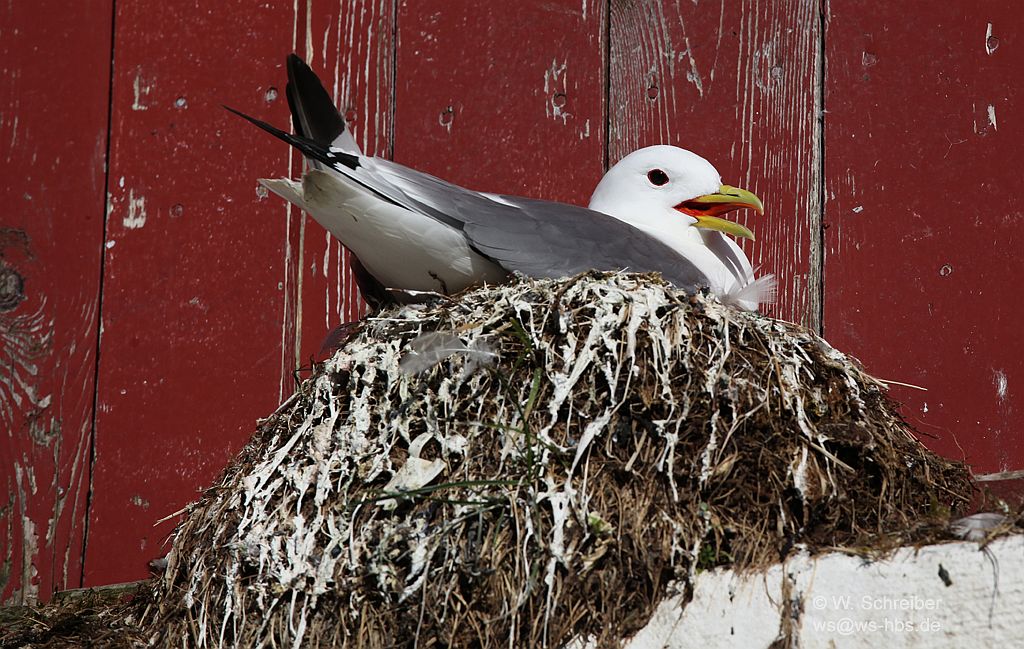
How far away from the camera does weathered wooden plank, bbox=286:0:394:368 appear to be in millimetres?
2293

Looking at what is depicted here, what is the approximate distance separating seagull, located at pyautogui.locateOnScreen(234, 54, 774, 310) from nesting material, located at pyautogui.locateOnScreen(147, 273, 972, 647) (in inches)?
7.8

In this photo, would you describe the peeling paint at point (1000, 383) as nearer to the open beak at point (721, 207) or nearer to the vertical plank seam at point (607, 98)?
the open beak at point (721, 207)

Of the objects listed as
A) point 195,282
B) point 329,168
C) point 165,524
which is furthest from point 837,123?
point 165,524

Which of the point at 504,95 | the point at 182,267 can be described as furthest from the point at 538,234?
the point at 182,267

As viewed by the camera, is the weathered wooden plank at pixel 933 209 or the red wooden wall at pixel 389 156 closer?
the red wooden wall at pixel 389 156

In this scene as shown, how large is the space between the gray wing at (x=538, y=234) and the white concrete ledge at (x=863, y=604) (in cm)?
71

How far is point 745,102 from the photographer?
2.48 meters

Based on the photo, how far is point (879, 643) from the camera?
1284 mm

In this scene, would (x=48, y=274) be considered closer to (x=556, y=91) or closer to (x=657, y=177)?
(x=556, y=91)

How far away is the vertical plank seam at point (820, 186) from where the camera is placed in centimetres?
243

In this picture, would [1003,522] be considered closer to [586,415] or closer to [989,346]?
[586,415]

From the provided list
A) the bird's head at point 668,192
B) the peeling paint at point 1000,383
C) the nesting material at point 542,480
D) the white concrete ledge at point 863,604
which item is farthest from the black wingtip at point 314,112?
the peeling paint at point 1000,383

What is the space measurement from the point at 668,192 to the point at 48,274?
4.09ft

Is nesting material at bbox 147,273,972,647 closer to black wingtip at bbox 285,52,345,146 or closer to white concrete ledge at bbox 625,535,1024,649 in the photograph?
white concrete ledge at bbox 625,535,1024,649
